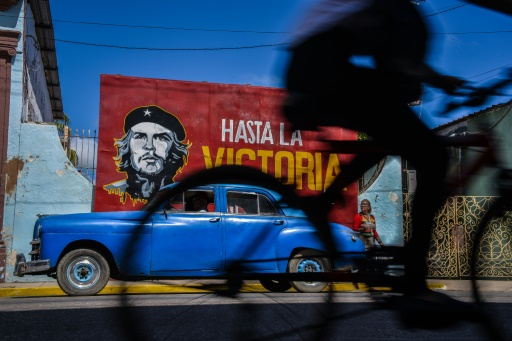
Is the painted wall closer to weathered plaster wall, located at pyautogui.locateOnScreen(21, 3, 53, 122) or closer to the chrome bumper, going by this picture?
weathered plaster wall, located at pyautogui.locateOnScreen(21, 3, 53, 122)

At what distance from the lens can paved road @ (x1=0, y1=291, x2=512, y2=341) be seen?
179cm

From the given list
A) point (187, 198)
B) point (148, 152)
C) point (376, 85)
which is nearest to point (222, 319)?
point (187, 198)

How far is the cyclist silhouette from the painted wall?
885 cm

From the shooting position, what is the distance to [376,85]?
1801mm

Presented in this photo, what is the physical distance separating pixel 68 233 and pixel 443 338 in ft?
15.8

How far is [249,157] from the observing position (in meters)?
11.3

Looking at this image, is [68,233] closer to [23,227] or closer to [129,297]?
[23,227]

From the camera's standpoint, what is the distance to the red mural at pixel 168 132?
34.5ft

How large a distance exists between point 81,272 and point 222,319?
2831mm

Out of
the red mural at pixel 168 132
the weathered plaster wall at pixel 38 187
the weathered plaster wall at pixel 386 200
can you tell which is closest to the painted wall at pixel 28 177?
the weathered plaster wall at pixel 38 187

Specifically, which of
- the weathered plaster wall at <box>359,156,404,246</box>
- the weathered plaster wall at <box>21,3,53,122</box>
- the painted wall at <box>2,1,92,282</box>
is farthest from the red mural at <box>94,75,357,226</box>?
the weathered plaster wall at <box>359,156,404,246</box>

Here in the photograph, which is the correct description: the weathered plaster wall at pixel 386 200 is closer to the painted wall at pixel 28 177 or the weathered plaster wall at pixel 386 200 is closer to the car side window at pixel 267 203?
the painted wall at pixel 28 177

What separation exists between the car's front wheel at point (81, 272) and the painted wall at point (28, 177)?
2890 mm

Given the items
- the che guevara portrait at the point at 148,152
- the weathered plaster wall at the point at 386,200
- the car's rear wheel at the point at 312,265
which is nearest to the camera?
the car's rear wheel at the point at 312,265
